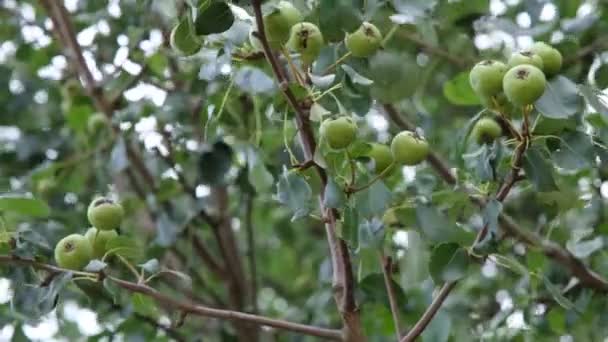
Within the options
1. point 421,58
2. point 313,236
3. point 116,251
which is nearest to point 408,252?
point 116,251

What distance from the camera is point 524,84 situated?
111cm

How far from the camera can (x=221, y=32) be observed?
1.10 meters

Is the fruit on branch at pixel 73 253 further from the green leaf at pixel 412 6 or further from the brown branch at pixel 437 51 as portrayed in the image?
the brown branch at pixel 437 51

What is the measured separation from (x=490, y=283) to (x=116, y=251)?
3.91 feet

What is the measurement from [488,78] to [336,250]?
0.94 feet

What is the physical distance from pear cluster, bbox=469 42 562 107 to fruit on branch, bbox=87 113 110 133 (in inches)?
42.1

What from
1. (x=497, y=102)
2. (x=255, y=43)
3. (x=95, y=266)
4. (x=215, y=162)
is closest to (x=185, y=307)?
(x=95, y=266)

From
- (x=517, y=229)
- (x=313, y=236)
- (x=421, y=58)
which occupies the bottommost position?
(x=313, y=236)

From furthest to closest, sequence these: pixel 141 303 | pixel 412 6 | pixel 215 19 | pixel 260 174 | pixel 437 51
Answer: pixel 437 51, pixel 260 174, pixel 141 303, pixel 412 6, pixel 215 19

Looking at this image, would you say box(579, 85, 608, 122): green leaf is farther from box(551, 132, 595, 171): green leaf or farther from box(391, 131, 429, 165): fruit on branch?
box(391, 131, 429, 165): fruit on branch

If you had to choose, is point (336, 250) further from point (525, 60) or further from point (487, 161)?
point (525, 60)

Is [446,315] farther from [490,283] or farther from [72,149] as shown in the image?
[72,149]

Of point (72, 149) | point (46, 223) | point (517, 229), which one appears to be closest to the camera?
point (517, 229)

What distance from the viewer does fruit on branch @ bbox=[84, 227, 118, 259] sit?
4.35 feet
